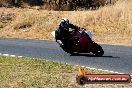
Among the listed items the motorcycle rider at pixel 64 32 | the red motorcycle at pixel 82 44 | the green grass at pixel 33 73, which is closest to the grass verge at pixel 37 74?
the green grass at pixel 33 73

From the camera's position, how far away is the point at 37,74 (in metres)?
11.7

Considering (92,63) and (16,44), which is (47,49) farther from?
(92,63)

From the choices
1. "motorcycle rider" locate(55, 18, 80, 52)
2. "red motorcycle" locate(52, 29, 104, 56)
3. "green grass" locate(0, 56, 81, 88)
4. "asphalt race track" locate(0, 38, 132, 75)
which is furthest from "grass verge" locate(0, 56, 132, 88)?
"red motorcycle" locate(52, 29, 104, 56)

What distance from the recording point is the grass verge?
10031mm

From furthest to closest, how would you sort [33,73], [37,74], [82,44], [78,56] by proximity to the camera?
[82,44] < [78,56] < [33,73] < [37,74]

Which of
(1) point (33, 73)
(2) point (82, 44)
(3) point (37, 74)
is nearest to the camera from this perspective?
(3) point (37, 74)

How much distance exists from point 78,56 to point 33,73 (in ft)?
15.4

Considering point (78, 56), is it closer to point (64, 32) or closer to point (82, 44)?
point (82, 44)

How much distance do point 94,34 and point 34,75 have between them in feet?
44.5

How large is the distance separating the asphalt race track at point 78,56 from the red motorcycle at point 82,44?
0.24 metres

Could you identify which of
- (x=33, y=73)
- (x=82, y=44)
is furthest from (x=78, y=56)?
(x=33, y=73)

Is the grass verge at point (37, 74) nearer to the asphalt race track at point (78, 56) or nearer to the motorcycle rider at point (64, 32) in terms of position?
the asphalt race track at point (78, 56)

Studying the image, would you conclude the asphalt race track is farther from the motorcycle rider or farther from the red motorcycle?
the motorcycle rider

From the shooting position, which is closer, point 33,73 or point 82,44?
point 33,73
